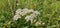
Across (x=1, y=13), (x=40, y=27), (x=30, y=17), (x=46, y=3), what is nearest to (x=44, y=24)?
(x=40, y=27)

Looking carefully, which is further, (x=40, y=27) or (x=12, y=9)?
(x=12, y=9)

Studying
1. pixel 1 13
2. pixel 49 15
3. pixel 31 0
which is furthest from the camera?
pixel 31 0

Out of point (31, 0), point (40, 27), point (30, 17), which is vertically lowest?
point (40, 27)

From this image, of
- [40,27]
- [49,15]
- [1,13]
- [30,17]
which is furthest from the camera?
[1,13]

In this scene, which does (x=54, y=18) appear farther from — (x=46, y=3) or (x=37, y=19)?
(x=46, y=3)

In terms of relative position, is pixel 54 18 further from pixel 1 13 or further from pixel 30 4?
pixel 1 13

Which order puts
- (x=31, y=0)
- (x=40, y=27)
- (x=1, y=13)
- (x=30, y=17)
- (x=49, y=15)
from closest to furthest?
(x=30, y=17), (x=40, y=27), (x=49, y=15), (x=1, y=13), (x=31, y=0)

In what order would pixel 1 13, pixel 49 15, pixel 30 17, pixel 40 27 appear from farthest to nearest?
pixel 1 13 → pixel 49 15 → pixel 40 27 → pixel 30 17

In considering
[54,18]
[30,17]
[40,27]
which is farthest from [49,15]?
[30,17]

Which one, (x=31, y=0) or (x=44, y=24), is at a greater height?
(x=31, y=0)
